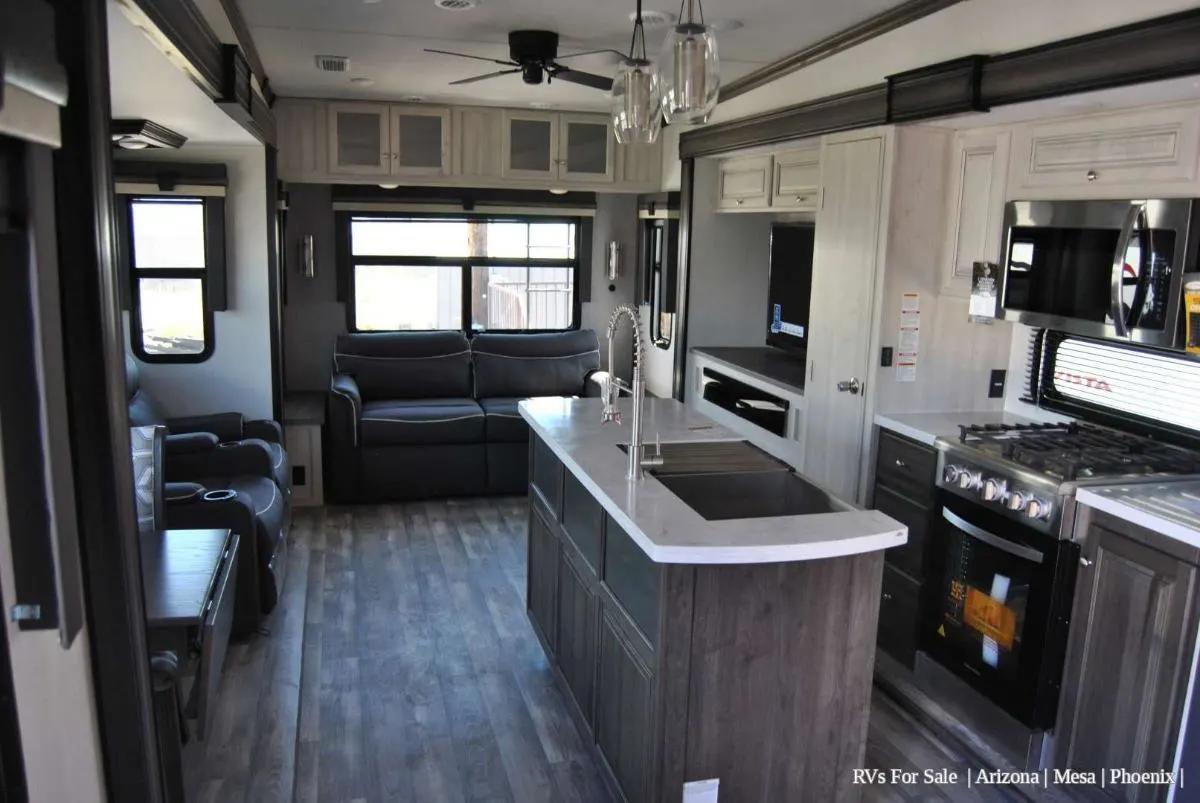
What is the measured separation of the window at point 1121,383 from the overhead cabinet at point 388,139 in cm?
384

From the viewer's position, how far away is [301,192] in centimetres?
620

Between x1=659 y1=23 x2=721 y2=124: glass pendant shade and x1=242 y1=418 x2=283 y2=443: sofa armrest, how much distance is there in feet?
10.3

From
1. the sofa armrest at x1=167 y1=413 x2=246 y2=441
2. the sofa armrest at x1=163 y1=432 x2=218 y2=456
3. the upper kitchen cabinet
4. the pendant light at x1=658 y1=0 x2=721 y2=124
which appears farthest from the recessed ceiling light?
the sofa armrest at x1=167 y1=413 x2=246 y2=441

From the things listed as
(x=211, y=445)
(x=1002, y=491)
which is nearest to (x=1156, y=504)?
(x=1002, y=491)

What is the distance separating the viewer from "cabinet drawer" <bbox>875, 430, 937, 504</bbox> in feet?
11.3

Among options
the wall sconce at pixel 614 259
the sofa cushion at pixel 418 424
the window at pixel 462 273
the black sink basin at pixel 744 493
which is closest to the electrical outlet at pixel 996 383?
the black sink basin at pixel 744 493

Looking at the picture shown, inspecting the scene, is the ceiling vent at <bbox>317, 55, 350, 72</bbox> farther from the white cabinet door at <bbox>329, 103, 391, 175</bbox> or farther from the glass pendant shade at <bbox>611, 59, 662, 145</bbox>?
the glass pendant shade at <bbox>611, 59, 662, 145</bbox>

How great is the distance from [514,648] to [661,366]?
9.81 feet

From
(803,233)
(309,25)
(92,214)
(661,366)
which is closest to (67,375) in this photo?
(92,214)

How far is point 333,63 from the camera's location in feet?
15.3

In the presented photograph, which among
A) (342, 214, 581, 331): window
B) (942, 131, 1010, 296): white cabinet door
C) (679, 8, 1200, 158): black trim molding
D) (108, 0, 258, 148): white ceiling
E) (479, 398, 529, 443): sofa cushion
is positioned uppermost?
(679, 8, 1200, 158): black trim molding

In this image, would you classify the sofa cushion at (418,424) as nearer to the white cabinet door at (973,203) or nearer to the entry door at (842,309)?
the entry door at (842,309)

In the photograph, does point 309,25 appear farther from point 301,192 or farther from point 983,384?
point 983,384

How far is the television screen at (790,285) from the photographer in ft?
16.9
